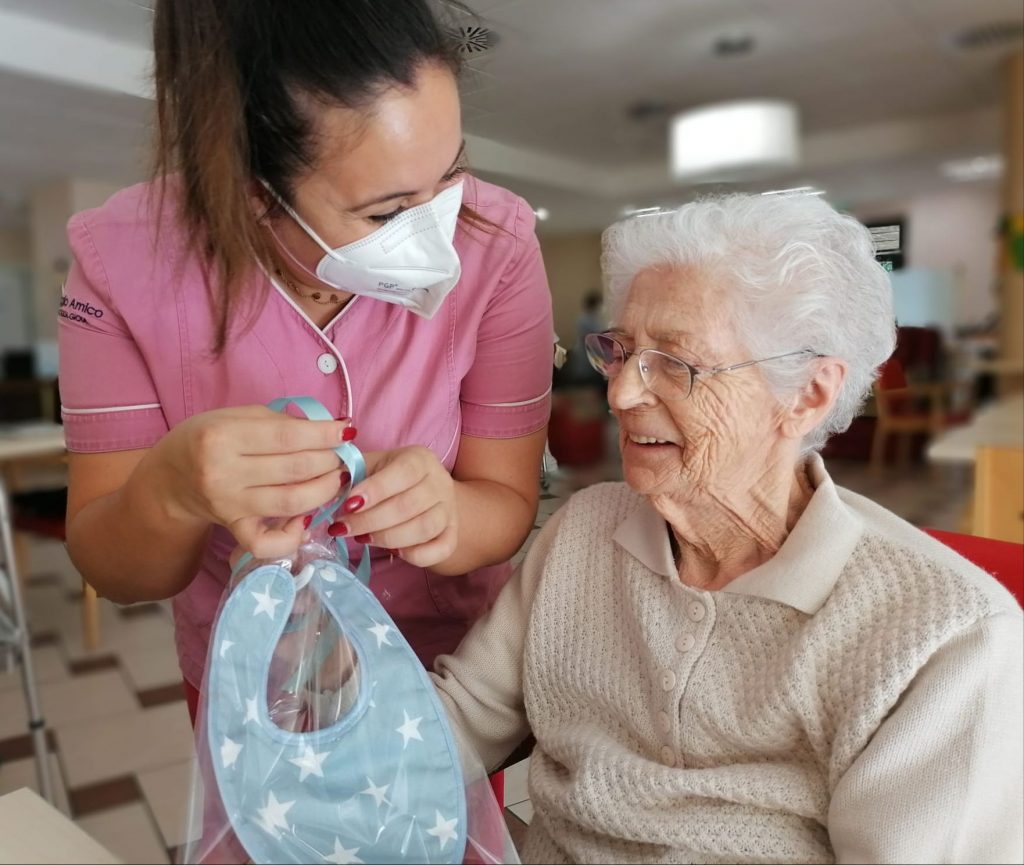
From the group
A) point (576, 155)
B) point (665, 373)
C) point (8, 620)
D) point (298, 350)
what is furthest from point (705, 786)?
point (8, 620)

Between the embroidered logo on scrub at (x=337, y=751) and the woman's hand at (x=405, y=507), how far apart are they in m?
0.09

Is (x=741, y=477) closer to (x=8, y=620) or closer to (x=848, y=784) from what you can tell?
(x=848, y=784)

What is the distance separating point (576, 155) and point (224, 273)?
0.79 metres

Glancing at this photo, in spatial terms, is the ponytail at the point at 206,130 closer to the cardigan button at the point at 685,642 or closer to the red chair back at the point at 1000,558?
the cardigan button at the point at 685,642

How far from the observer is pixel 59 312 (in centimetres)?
92

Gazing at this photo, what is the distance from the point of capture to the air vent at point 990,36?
1.64m

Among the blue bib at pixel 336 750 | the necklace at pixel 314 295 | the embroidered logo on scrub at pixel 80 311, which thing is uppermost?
the necklace at pixel 314 295

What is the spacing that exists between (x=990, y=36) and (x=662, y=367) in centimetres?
141

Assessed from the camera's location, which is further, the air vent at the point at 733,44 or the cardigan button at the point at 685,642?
the air vent at the point at 733,44

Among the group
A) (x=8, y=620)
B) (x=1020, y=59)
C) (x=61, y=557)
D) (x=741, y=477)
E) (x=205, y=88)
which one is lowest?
(x=61, y=557)

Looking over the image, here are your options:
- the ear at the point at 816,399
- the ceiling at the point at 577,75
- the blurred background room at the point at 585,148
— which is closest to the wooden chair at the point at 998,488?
the blurred background room at the point at 585,148

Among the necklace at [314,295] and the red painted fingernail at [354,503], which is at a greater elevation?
the necklace at [314,295]

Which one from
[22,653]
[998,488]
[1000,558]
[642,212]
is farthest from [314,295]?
[998,488]

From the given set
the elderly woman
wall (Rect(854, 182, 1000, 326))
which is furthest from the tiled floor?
wall (Rect(854, 182, 1000, 326))
